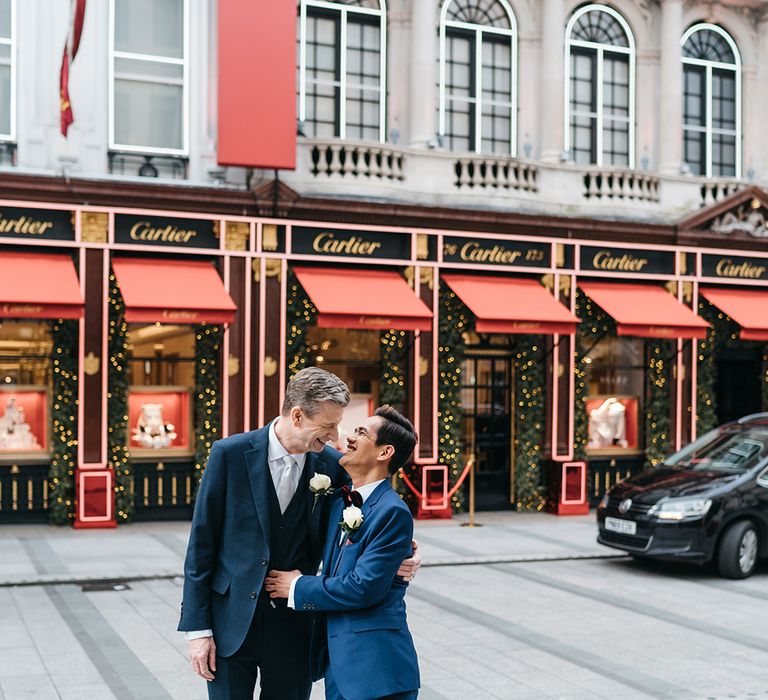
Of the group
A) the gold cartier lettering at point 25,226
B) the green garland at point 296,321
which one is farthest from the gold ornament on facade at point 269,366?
the gold cartier lettering at point 25,226

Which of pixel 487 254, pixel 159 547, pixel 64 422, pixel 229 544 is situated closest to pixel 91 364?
pixel 64 422

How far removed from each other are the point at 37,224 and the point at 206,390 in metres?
3.51

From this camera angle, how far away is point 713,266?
21.0 m

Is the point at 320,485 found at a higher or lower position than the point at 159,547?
higher

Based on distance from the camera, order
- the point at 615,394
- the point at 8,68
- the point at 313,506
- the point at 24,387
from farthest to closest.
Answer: the point at 615,394 < the point at 8,68 < the point at 24,387 < the point at 313,506

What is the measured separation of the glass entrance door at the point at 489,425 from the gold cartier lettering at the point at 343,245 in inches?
107

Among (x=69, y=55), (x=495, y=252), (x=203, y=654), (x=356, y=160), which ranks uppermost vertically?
(x=69, y=55)

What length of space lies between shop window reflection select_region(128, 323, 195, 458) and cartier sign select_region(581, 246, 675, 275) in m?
7.15

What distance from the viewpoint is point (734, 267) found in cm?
2125

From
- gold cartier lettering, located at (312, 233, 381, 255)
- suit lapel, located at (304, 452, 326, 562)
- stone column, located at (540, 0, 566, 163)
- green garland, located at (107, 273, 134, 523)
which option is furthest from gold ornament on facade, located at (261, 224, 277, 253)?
suit lapel, located at (304, 452, 326, 562)

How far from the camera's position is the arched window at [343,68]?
62.3 feet

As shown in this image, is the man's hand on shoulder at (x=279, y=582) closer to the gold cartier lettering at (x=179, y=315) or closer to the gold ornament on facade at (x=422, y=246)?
the gold cartier lettering at (x=179, y=315)

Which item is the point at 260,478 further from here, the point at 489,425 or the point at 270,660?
the point at 489,425

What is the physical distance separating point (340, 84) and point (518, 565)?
911 cm
